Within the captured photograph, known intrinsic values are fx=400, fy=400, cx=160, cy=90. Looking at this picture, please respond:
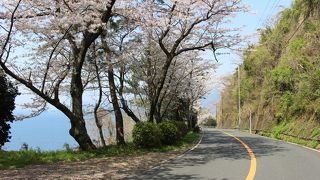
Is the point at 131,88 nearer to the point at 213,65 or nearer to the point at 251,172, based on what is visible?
the point at 213,65

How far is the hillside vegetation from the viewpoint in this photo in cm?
2928

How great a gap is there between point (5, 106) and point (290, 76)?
90.3 feet

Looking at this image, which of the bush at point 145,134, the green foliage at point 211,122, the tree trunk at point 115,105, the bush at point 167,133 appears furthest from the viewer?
the green foliage at point 211,122

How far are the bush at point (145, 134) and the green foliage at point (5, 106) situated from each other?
6.05m

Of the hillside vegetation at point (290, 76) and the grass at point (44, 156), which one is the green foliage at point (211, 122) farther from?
the grass at point (44, 156)

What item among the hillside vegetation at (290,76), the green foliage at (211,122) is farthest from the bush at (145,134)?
the green foliage at (211,122)

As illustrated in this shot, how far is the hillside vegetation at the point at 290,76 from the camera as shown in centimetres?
2928

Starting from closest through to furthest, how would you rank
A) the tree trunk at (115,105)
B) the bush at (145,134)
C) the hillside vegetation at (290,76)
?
the bush at (145,134) → the tree trunk at (115,105) → the hillside vegetation at (290,76)

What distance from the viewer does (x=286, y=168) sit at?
12.7 metres

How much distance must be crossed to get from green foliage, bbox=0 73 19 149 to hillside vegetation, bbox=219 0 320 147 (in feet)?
53.4

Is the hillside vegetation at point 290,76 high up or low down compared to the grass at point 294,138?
up

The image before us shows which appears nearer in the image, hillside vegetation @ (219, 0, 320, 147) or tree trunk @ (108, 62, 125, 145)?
tree trunk @ (108, 62, 125, 145)

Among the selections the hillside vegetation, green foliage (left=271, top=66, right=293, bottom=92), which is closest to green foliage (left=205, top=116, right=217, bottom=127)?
the hillside vegetation

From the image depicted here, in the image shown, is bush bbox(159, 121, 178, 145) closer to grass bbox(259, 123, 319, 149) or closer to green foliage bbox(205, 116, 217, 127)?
grass bbox(259, 123, 319, 149)
